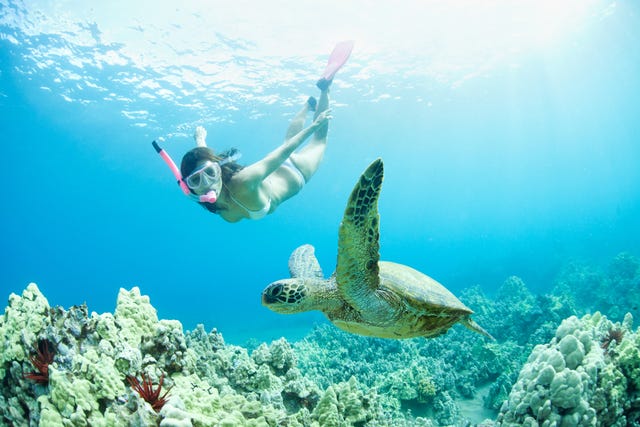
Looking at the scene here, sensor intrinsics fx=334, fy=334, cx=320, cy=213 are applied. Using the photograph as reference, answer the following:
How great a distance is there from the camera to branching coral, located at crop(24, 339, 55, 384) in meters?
2.64

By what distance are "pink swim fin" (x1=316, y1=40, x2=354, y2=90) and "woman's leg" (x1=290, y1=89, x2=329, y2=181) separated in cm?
18

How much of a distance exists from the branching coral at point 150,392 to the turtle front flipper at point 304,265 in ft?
6.15

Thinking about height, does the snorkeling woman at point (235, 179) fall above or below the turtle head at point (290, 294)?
above

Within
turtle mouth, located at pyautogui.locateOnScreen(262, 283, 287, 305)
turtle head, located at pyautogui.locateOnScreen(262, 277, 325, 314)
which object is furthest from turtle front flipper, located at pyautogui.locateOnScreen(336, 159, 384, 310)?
turtle mouth, located at pyautogui.locateOnScreen(262, 283, 287, 305)

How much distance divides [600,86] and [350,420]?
41956 millimetres

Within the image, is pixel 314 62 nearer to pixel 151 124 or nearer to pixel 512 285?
pixel 151 124

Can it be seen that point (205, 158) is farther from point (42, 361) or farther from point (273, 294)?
point (42, 361)

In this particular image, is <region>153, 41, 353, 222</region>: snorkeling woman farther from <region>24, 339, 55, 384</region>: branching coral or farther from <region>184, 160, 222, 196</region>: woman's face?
<region>24, 339, 55, 384</region>: branching coral

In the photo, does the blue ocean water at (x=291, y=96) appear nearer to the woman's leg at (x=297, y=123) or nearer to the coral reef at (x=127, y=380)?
the woman's leg at (x=297, y=123)

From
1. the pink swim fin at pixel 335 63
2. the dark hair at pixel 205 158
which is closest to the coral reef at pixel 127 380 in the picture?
the dark hair at pixel 205 158

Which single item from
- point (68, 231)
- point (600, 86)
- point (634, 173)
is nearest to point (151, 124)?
point (600, 86)

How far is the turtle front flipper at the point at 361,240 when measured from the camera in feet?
8.38

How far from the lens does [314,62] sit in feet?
56.2

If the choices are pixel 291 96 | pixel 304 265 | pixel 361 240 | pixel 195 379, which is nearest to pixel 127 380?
pixel 195 379
